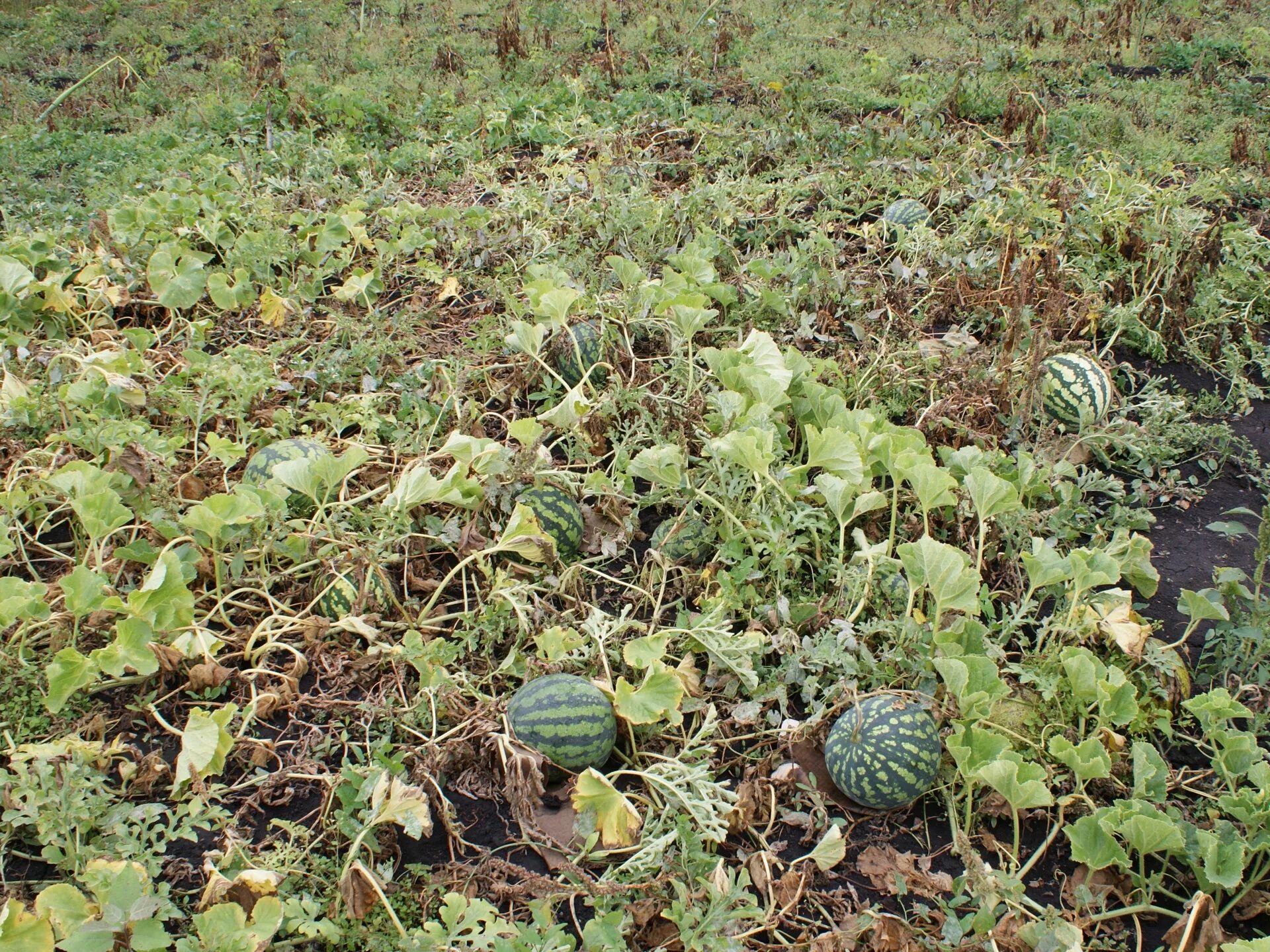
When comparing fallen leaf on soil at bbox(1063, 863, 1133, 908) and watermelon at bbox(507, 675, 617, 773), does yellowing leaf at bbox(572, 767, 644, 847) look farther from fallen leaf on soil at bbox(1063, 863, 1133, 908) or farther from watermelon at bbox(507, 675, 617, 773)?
fallen leaf on soil at bbox(1063, 863, 1133, 908)

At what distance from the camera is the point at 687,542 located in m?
3.18

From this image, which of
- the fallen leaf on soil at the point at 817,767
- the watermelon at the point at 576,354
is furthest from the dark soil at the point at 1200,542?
the watermelon at the point at 576,354

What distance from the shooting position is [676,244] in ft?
16.3

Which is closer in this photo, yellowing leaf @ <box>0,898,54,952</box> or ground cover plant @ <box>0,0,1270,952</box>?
yellowing leaf @ <box>0,898,54,952</box>

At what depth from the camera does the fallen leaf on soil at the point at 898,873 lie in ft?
7.63

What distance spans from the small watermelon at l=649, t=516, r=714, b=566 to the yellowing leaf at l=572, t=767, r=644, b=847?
3.14 ft

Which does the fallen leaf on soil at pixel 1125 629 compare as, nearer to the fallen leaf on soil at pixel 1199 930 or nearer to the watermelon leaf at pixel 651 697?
the fallen leaf on soil at pixel 1199 930

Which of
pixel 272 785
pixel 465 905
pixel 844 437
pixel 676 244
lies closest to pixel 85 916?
pixel 272 785

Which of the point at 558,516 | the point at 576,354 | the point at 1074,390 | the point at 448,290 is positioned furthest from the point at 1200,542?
the point at 448,290

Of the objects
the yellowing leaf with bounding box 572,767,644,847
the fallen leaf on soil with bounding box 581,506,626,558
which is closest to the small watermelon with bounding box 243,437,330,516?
the fallen leaf on soil with bounding box 581,506,626,558

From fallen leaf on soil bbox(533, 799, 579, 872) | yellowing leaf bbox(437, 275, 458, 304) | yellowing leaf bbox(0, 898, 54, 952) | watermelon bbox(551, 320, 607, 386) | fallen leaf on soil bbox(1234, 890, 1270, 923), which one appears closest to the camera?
yellowing leaf bbox(0, 898, 54, 952)

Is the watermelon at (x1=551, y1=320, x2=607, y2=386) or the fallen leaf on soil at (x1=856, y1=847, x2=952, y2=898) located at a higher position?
the watermelon at (x1=551, y1=320, x2=607, y2=386)

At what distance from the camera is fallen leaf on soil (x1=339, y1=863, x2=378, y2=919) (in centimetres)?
216

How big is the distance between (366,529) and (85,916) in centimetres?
135
